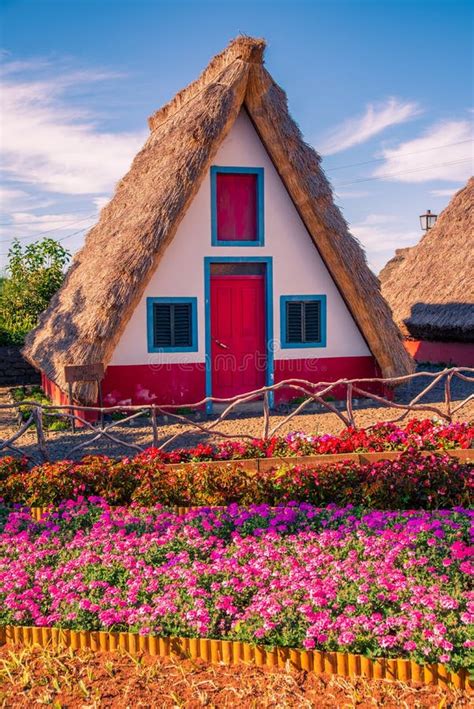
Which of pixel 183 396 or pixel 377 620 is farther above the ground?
pixel 183 396

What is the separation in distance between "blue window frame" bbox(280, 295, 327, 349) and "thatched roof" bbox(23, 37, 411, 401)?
56cm

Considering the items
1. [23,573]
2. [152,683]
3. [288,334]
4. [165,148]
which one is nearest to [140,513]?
[23,573]

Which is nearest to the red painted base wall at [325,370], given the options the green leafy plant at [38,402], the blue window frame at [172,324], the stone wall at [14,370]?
the blue window frame at [172,324]

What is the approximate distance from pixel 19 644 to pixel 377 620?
2.19 metres

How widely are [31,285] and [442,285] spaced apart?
447 inches

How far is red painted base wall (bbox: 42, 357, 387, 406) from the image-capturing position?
12969mm

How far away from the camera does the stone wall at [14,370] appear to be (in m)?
19.4

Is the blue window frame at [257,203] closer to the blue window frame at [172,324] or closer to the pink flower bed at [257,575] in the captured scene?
the blue window frame at [172,324]

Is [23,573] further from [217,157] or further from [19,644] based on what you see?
[217,157]

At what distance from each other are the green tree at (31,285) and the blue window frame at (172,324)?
818 cm

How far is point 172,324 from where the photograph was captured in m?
13.2

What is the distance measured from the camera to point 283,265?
1370 cm

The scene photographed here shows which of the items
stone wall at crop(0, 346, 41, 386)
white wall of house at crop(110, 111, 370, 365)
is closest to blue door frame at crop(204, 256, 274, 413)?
white wall of house at crop(110, 111, 370, 365)

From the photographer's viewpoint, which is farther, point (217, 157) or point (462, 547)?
point (217, 157)
